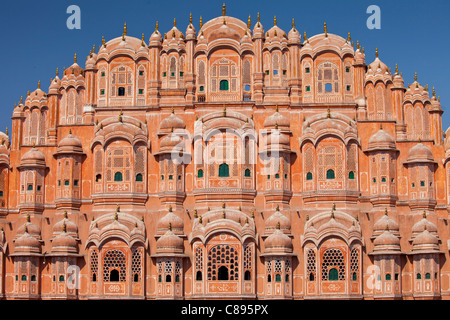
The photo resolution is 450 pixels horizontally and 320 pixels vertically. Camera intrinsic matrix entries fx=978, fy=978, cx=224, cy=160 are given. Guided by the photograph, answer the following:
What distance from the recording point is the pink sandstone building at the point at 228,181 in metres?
47.0

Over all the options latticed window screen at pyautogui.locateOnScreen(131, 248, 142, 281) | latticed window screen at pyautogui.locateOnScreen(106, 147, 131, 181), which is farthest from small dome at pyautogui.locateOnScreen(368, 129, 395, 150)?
latticed window screen at pyautogui.locateOnScreen(131, 248, 142, 281)

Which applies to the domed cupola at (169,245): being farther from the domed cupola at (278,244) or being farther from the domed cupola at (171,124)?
the domed cupola at (171,124)

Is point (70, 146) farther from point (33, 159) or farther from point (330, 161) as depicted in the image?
point (330, 161)

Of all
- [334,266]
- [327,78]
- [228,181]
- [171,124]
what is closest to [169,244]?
[228,181]

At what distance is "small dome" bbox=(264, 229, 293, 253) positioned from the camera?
153ft

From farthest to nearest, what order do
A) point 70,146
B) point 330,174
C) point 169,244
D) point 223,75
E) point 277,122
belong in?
point 223,75
point 70,146
point 277,122
point 330,174
point 169,244

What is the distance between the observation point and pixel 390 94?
2041 inches

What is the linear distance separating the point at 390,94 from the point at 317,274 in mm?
11112

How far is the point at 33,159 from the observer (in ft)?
163

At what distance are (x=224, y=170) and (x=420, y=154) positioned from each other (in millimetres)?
9805

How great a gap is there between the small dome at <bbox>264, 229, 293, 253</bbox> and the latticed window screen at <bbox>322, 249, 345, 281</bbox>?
1895mm

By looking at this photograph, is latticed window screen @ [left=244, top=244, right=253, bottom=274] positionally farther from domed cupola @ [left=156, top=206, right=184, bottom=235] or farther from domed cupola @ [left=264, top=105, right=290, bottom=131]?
domed cupola @ [left=264, top=105, right=290, bottom=131]

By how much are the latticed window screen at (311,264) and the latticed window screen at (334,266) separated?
17.3 inches

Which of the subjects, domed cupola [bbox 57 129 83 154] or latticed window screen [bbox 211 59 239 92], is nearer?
domed cupola [bbox 57 129 83 154]
